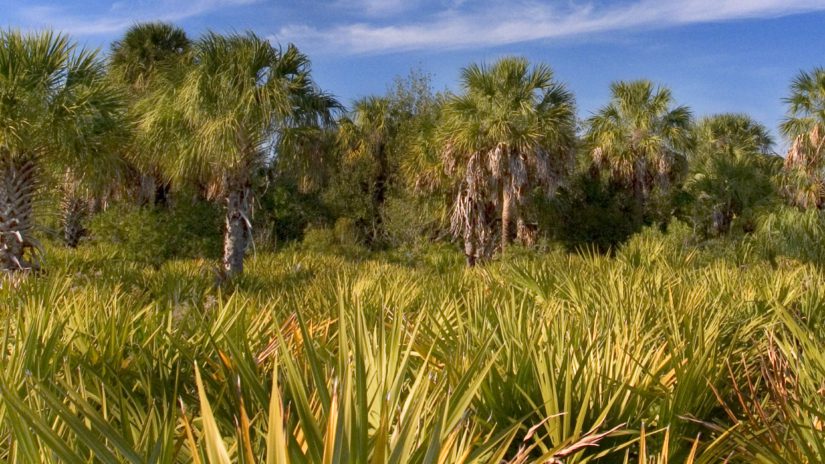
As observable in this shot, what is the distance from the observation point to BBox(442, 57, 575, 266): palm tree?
19.9 meters

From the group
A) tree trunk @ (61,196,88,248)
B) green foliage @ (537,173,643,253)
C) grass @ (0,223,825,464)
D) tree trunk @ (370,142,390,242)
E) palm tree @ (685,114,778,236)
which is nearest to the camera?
grass @ (0,223,825,464)

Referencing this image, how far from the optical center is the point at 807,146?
2427cm

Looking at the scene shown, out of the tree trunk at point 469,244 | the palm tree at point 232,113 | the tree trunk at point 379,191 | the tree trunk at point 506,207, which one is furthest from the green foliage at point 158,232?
the tree trunk at point 379,191

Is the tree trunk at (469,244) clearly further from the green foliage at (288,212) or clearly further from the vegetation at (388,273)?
the green foliage at (288,212)

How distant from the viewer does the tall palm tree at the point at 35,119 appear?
9.07 m

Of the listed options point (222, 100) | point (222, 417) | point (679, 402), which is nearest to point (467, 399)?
point (222, 417)

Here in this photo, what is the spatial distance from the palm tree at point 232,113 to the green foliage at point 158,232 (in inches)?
170

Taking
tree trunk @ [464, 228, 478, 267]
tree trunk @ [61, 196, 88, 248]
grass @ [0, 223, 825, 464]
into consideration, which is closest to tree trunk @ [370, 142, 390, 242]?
tree trunk @ [464, 228, 478, 267]

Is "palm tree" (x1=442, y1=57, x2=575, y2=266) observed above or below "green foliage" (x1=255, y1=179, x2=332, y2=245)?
above

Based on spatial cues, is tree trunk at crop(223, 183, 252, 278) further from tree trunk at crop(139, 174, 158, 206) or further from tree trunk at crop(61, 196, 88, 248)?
tree trunk at crop(61, 196, 88, 248)

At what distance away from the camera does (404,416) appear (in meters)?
1.95

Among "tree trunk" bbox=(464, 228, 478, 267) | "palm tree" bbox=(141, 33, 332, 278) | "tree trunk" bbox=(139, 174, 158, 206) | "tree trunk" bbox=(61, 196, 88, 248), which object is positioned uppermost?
"palm tree" bbox=(141, 33, 332, 278)

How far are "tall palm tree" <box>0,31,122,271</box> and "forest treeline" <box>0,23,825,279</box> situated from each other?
0.03 metres

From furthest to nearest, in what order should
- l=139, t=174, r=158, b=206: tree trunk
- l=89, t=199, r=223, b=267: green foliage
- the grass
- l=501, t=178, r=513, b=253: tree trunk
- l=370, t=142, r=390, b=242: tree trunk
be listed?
l=370, t=142, r=390, b=242: tree trunk, l=139, t=174, r=158, b=206: tree trunk, l=501, t=178, r=513, b=253: tree trunk, l=89, t=199, r=223, b=267: green foliage, the grass
